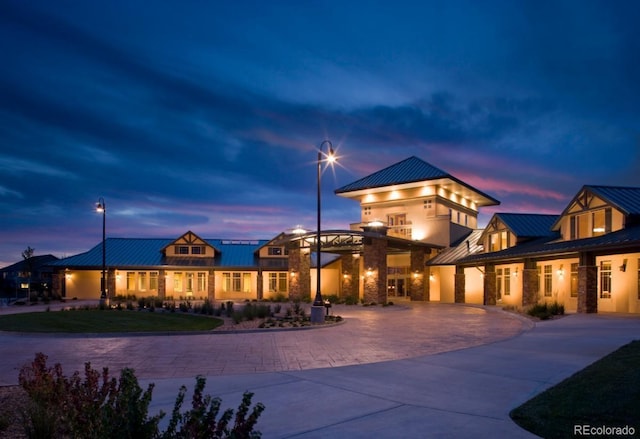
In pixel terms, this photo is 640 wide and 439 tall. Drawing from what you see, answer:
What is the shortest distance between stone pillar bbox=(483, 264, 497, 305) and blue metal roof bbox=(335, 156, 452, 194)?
1062 centimetres

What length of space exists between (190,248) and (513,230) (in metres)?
28.4

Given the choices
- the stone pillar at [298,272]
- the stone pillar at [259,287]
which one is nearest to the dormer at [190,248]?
the stone pillar at [259,287]

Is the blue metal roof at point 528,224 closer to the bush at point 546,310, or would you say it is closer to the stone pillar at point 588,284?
the stone pillar at point 588,284

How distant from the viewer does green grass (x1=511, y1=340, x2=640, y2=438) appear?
6.27m

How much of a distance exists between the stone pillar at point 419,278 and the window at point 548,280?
13135 millimetres

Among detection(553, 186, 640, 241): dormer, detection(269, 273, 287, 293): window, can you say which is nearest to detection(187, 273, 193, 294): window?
detection(269, 273, 287, 293): window

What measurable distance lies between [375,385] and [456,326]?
12366 mm

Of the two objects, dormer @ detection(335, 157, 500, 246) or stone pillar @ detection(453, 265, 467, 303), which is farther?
dormer @ detection(335, 157, 500, 246)

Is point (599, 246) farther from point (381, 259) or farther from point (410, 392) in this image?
point (410, 392)

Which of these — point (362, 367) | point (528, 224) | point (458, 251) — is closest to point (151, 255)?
point (458, 251)

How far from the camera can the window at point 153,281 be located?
4644 cm

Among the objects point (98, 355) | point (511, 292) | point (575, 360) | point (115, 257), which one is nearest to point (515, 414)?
point (575, 360)

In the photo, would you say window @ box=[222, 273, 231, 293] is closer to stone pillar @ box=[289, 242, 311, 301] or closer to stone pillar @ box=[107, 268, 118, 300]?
stone pillar @ box=[289, 242, 311, 301]

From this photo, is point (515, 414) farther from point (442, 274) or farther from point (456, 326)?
point (442, 274)
